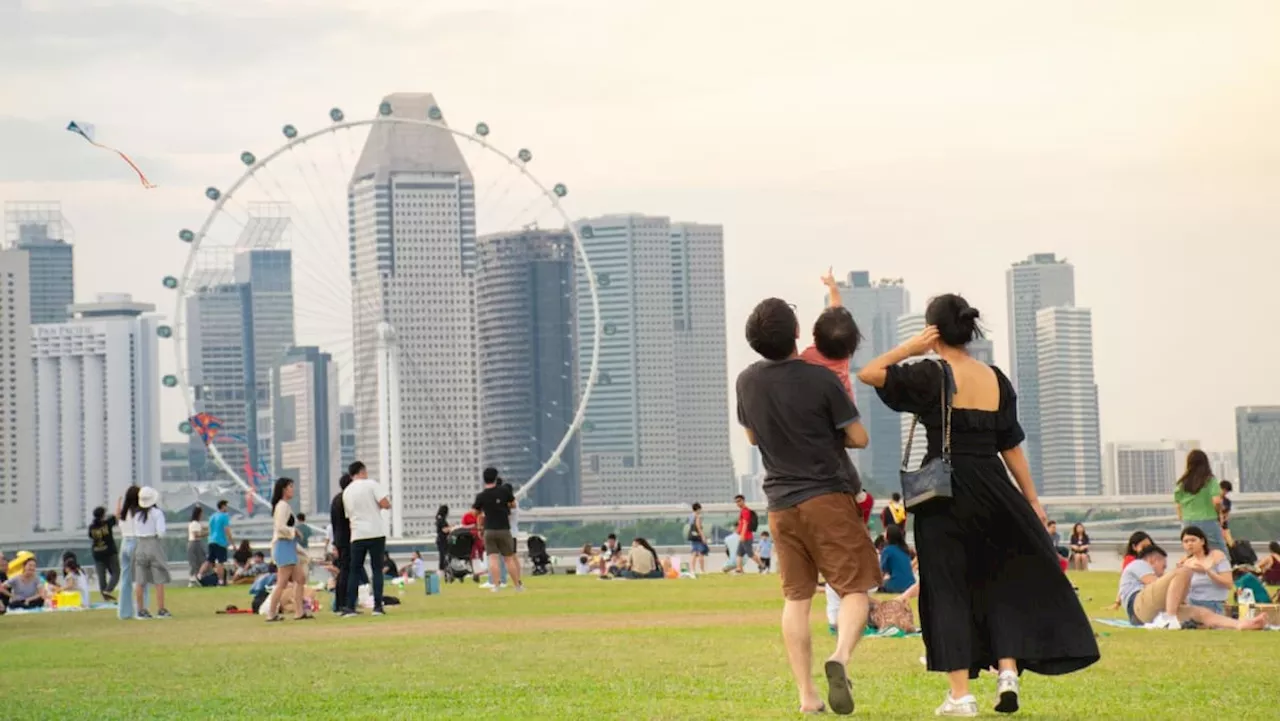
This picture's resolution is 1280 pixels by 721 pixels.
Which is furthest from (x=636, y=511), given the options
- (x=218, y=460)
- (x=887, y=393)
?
(x=887, y=393)

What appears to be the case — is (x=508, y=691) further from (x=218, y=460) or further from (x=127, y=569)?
(x=218, y=460)

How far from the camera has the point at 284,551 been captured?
74.9 ft

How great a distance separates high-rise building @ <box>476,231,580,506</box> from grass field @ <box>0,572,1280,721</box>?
91.4m

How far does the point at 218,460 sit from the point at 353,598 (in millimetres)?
35639

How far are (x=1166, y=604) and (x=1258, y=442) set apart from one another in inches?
6910

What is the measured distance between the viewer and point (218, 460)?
191ft

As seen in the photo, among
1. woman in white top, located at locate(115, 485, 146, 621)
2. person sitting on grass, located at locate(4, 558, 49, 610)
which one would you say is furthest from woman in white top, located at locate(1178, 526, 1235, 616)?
person sitting on grass, located at locate(4, 558, 49, 610)

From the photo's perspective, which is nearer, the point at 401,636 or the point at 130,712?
the point at 130,712

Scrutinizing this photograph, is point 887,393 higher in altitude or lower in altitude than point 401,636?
higher

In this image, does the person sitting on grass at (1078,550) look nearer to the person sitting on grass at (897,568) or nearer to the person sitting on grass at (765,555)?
the person sitting on grass at (765,555)

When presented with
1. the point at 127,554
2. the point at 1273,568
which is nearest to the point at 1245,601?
the point at 1273,568

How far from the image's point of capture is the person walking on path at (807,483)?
959 cm

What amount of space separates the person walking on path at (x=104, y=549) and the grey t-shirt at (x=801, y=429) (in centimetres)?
2669

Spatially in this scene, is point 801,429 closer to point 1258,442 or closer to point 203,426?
point 203,426
